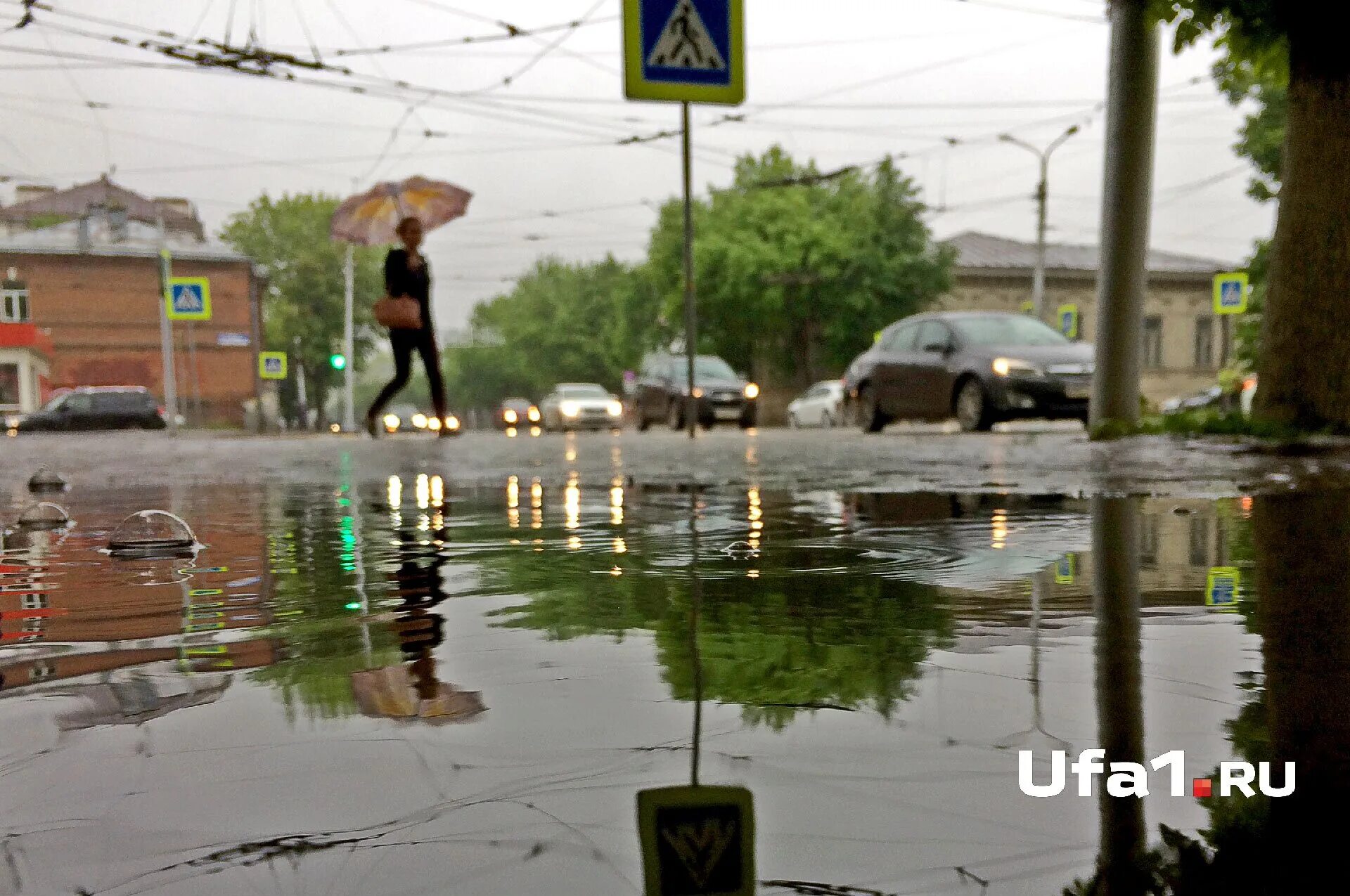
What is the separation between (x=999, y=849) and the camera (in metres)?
1.19

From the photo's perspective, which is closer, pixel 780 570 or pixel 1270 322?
pixel 780 570

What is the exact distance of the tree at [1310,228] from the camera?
888 cm

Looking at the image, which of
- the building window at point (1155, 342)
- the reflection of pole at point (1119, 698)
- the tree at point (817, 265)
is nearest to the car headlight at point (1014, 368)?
the reflection of pole at point (1119, 698)

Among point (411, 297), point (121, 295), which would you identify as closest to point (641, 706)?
point (411, 297)

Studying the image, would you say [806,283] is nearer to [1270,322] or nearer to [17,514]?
[1270,322]

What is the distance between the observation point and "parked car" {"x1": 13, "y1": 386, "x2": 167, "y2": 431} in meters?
33.4

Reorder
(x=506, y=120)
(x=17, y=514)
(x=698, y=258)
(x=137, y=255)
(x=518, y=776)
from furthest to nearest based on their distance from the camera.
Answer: (x=137, y=255) → (x=698, y=258) → (x=506, y=120) → (x=17, y=514) → (x=518, y=776)

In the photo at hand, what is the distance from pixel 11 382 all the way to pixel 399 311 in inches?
1573

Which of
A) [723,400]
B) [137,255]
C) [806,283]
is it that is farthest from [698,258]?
[137,255]

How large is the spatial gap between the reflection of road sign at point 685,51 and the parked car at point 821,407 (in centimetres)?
2576

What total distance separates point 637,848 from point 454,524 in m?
3.90

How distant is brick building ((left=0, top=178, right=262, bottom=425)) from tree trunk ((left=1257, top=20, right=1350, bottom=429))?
41751mm

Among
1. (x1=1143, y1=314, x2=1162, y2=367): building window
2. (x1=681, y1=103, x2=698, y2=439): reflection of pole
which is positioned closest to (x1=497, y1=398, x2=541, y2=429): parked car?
(x1=681, y1=103, x2=698, y2=439): reflection of pole

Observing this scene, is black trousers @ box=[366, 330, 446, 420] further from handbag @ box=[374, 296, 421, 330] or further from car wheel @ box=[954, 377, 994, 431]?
car wheel @ box=[954, 377, 994, 431]
